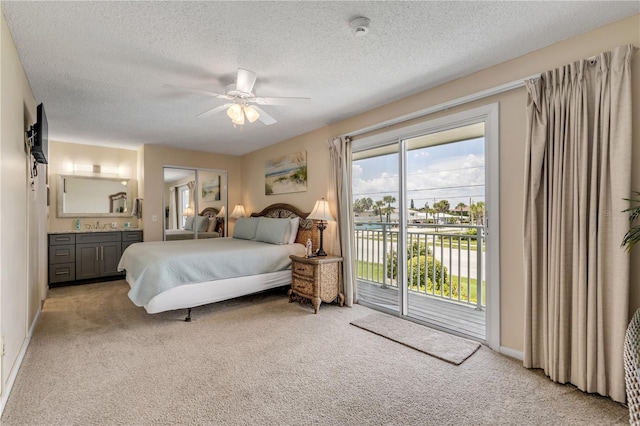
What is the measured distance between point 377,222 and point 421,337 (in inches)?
65.8

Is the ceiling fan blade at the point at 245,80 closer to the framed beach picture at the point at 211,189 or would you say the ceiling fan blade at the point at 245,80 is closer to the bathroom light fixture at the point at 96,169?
the framed beach picture at the point at 211,189

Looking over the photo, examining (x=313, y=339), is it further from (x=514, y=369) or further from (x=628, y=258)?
(x=628, y=258)

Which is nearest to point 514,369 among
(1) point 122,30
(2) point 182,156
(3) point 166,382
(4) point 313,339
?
(4) point 313,339

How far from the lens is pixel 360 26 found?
2014 mm

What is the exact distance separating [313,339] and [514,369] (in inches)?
65.0

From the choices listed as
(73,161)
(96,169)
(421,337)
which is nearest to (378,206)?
(421,337)

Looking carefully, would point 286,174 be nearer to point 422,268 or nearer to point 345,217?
point 345,217

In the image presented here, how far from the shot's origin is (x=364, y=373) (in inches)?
89.7

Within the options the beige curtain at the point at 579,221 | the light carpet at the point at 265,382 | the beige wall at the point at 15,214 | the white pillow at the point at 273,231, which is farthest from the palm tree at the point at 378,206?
the beige wall at the point at 15,214

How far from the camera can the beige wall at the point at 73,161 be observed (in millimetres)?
5273

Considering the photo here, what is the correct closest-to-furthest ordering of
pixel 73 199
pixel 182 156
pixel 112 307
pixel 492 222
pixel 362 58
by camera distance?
pixel 362 58
pixel 492 222
pixel 112 307
pixel 73 199
pixel 182 156

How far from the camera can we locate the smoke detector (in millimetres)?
1977

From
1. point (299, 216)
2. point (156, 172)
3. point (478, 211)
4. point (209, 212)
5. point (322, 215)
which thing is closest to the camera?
point (478, 211)

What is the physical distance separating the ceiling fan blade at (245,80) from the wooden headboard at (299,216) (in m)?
2.27
